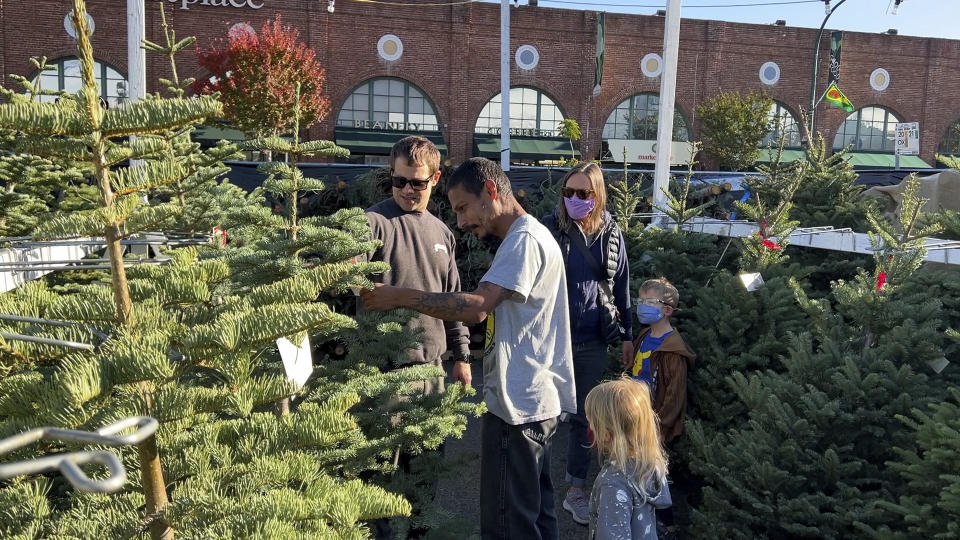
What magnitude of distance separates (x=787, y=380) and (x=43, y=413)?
325 cm

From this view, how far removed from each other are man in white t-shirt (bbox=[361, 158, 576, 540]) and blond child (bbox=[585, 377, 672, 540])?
0.26 meters

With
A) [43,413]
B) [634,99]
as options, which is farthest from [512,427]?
[634,99]

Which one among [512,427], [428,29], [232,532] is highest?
[428,29]

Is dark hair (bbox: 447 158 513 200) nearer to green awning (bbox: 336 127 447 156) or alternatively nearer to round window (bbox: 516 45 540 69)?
green awning (bbox: 336 127 447 156)

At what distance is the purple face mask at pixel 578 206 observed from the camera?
4293mm

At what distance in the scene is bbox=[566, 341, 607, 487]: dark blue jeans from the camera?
4.22 meters

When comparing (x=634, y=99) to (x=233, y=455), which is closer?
(x=233, y=455)

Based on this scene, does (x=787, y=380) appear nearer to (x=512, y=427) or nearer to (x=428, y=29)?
(x=512, y=427)

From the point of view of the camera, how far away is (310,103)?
764 inches

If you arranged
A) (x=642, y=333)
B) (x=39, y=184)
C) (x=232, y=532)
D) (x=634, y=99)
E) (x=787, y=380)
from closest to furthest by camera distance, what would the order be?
1. (x=232, y=532)
2. (x=787, y=380)
3. (x=642, y=333)
4. (x=39, y=184)
5. (x=634, y=99)

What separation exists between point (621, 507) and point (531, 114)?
26373 millimetres

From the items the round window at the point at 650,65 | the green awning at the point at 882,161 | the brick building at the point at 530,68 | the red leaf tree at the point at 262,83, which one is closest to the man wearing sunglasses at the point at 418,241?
the red leaf tree at the point at 262,83

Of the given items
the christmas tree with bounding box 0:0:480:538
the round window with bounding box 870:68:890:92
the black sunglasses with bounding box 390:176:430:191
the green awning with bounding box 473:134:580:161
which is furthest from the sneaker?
the round window with bounding box 870:68:890:92

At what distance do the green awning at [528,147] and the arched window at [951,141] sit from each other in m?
16.9
